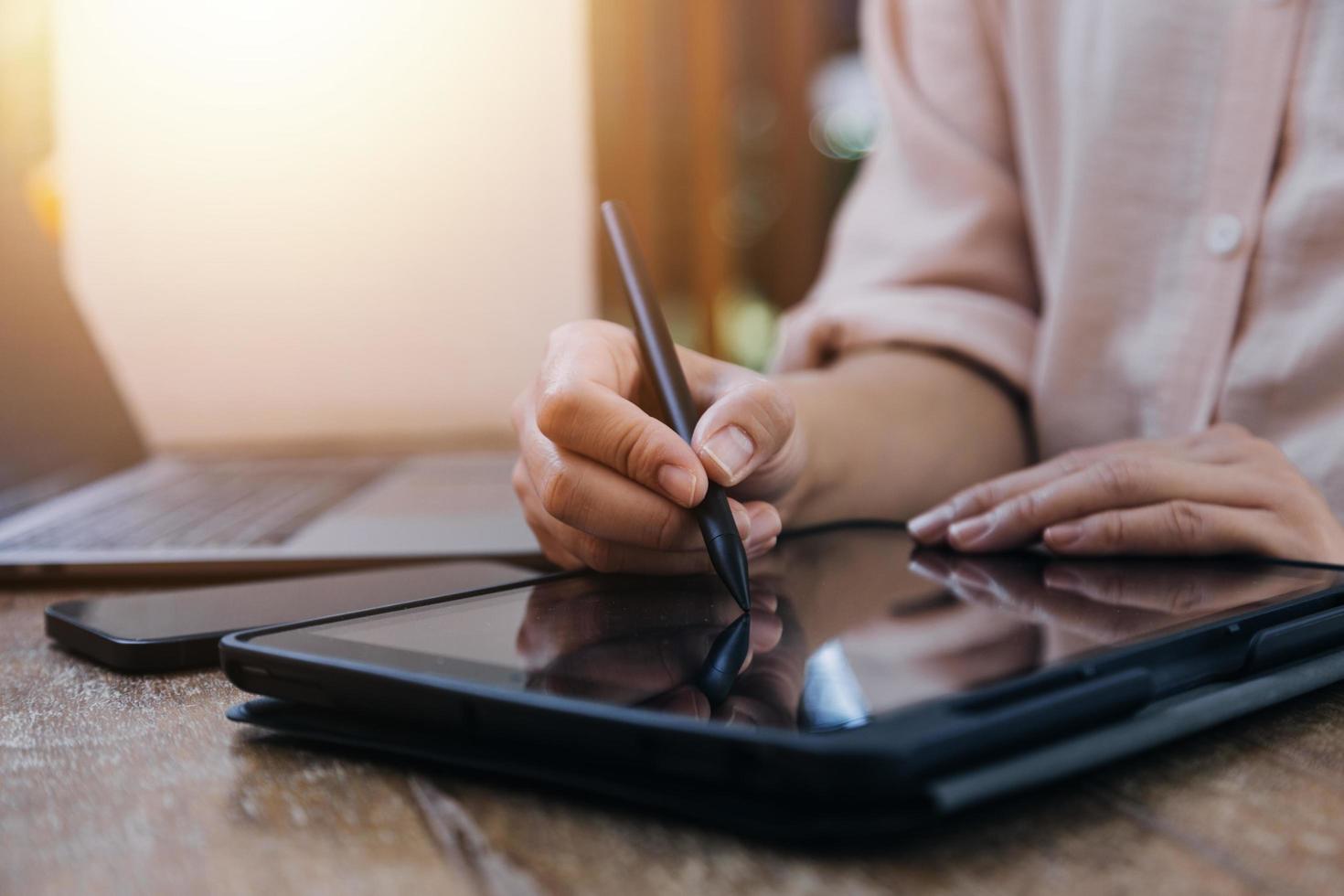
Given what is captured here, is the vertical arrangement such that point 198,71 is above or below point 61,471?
above

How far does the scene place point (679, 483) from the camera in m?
0.35

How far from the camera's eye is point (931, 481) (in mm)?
590

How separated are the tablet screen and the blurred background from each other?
69 centimetres

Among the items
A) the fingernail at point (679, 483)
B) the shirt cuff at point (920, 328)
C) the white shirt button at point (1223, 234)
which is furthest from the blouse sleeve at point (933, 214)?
the fingernail at point (679, 483)

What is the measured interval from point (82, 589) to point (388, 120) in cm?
63

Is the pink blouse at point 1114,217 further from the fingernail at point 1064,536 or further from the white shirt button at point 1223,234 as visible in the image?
the fingernail at point 1064,536

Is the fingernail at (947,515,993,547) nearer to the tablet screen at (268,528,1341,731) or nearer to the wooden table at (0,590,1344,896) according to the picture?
the tablet screen at (268,528,1341,731)

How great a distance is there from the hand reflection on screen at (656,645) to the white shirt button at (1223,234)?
378 millimetres

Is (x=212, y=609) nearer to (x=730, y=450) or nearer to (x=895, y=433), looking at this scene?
(x=730, y=450)

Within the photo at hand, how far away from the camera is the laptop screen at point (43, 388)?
664 millimetres

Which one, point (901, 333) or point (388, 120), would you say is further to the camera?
point (388, 120)

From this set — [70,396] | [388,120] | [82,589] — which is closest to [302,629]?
[82,589]

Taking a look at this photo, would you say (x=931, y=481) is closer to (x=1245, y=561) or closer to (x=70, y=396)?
(x=1245, y=561)

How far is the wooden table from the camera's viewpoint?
20 cm
